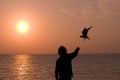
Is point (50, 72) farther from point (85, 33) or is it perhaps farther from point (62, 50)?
point (62, 50)

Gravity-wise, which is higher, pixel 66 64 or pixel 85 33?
pixel 85 33

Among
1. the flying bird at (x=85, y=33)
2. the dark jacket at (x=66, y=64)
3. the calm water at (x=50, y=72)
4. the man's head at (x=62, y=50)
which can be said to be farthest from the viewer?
the calm water at (x=50, y=72)

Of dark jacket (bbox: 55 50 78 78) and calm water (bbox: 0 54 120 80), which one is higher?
calm water (bbox: 0 54 120 80)

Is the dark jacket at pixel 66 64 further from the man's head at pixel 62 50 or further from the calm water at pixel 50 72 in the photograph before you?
the calm water at pixel 50 72

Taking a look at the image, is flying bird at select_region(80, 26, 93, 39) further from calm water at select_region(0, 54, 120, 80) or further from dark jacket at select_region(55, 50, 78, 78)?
calm water at select_region(0, 54, 120, 80)

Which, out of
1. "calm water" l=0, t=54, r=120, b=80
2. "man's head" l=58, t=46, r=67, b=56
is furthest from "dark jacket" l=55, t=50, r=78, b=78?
"calm water" l=0, t=54, r=120, b=80

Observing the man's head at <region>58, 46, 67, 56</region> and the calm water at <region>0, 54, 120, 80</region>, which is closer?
the man's head at <region>58, 46, 67, 56</region>

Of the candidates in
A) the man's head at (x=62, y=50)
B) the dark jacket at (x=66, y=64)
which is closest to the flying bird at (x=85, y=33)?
the dark jacket at (x=66, y=64)

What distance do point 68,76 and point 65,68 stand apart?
0.78ft

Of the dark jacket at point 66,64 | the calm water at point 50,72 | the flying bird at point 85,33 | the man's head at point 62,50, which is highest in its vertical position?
the calm water at point 50,72

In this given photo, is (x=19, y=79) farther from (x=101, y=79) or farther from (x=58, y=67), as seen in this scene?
(x=58, y=67)

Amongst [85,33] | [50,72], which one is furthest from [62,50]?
[50,72]

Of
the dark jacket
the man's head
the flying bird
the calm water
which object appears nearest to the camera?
the man's head

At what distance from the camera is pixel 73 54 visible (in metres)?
10.6
